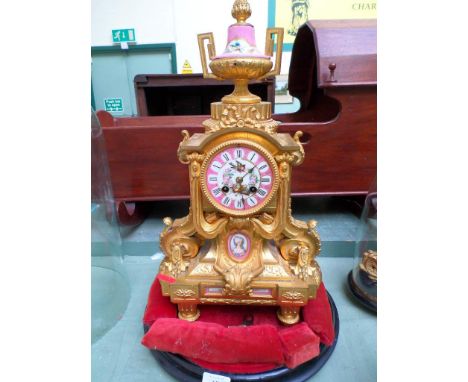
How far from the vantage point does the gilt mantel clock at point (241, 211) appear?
909 mm

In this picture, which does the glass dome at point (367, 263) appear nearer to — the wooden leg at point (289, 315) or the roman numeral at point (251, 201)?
A: the wooden leg at point (289, 315)

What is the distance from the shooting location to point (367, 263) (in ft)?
4.36

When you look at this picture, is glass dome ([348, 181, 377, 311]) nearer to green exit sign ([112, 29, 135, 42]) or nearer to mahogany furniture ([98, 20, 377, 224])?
mahogany furniture ([98, 20, 377, 224])

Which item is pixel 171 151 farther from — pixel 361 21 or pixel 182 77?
pixel 361 21

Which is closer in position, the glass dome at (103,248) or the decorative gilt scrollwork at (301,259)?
the decorative gilt scrollwork at (301,259)

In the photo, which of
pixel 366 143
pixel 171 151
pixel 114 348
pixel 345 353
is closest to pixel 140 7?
pixel 171 151

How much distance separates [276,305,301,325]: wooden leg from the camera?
1038 millimetres

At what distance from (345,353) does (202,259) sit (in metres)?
0.59

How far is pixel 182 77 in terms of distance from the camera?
244 cm

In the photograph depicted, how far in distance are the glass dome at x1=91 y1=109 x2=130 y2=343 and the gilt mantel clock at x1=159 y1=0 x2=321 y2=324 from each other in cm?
40

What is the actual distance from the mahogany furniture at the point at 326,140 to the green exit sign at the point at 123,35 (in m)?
1.87

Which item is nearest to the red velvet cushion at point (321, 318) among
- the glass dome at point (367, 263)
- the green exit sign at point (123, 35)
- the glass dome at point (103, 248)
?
the glass dome at point (367, 263)

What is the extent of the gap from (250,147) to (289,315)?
1.89ft

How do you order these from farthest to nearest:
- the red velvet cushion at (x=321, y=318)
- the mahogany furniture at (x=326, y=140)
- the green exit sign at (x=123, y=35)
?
the green exit sign at (x=123, y=35), the mahogany furniture at (x=326, y=140), the red velvet cushion at (x=321, y=318)
